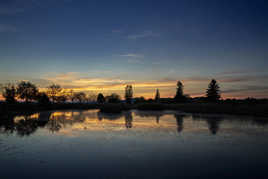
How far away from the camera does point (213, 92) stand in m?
53.6

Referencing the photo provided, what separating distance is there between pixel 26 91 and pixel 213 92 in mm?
65558

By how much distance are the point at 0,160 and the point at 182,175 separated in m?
8.19

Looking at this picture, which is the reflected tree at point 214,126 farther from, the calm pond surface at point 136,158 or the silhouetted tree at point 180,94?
the silhouetted tree at point 180,94

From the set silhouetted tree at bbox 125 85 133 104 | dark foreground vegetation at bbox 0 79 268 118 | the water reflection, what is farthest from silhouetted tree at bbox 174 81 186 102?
the water reflection

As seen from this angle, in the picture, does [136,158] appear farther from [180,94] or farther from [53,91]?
[53,91]

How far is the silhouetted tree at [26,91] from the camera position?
2313 inches

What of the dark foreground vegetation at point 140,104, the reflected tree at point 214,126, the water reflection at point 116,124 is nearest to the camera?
the reflected tree at point 214,126

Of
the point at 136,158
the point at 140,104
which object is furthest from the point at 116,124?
the point at 140,104

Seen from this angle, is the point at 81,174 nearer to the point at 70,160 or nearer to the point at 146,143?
the point at 70,160

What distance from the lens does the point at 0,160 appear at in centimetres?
764

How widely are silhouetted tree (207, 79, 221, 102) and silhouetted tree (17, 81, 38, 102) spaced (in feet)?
208

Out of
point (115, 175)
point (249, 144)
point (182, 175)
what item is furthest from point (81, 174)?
point (249, 144)

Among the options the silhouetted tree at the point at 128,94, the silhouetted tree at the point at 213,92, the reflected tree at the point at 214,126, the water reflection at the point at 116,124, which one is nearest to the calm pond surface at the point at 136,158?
the reflected tree at the point at 214,126

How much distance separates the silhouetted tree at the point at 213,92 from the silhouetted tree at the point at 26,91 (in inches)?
2498
